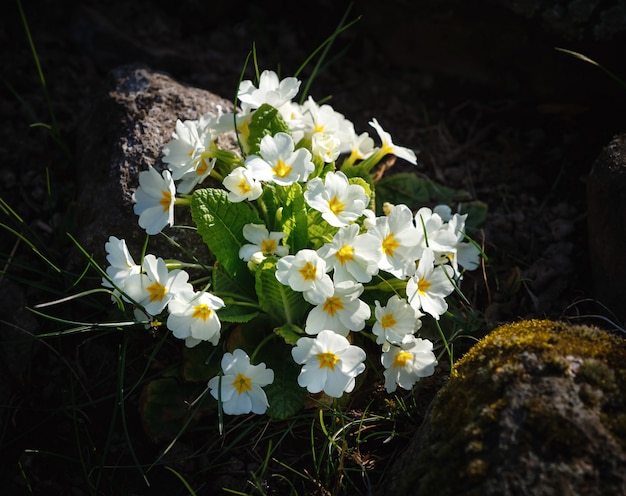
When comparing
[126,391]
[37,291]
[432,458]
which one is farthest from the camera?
[37,291]

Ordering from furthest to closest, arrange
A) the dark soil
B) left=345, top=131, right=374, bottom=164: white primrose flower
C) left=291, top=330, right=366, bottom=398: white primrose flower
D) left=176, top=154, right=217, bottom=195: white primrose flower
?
left=345, top=131, right=374, bottom=164: white primrose flower
the dark soil
left=176, top=154, right=217, bottom=195: white primrose flower
left=291, top=330, right=366, bottom=398: white primrose flower

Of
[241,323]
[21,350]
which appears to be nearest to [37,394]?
[21,350]

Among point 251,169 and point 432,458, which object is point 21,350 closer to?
point 251,169

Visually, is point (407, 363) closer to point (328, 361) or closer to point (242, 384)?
point (328, 361)

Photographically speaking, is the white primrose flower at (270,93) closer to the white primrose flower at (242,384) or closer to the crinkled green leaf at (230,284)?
the crinkled green leaf at (230,284)

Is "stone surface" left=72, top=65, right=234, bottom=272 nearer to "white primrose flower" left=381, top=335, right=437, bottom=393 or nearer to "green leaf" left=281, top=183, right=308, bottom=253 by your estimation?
"green leaf" left=281, top=183, right=308, bottom=253

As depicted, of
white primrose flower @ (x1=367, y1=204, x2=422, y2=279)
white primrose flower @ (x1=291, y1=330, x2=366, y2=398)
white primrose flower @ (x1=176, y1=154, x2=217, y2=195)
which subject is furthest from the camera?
white primrose flower @ (x1=176, y1=154, x2=217, y2=195)

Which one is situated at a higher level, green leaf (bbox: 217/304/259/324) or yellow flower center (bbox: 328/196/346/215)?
yellow flower center (bbox: 328/196/346/215)

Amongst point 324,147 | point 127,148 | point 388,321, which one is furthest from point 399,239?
point 127,148

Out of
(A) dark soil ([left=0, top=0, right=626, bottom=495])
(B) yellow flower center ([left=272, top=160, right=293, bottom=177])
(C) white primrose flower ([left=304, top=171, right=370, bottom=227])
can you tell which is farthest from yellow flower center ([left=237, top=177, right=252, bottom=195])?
(A) dark soil ([left=0, top=0, right=626, bottom=495])
